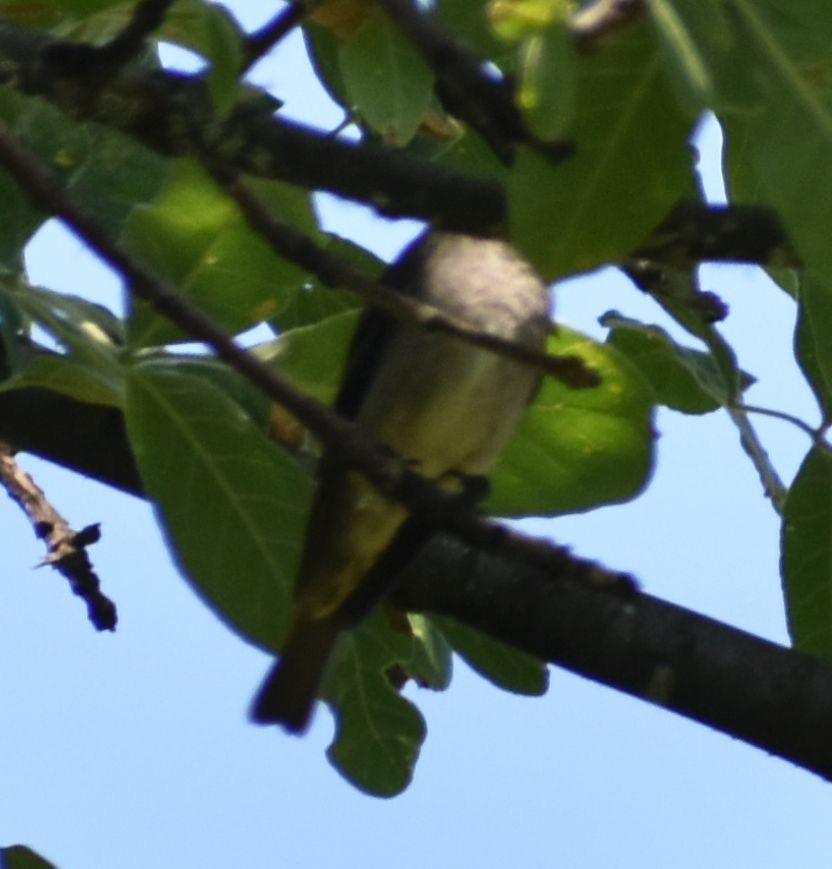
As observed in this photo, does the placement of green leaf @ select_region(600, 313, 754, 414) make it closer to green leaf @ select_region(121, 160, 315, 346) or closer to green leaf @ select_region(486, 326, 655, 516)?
green leaf @ select_region(486, 326, 655, 516)

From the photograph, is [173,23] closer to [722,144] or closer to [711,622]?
[722,144]

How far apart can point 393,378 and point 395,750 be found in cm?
54

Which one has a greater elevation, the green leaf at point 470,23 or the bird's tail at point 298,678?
the green leaf at point 470,23

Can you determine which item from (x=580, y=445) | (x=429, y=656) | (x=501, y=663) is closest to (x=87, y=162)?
(x=580, y=445)

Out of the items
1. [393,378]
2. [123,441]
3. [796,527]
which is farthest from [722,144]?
[393,378]

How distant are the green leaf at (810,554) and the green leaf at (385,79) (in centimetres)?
56

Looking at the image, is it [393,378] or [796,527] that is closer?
[796,527]

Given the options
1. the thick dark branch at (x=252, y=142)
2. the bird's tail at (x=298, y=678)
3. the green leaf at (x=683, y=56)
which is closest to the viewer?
the green leaf at (x=683, y=56)

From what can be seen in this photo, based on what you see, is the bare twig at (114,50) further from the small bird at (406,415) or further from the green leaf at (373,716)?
the green leaf at (373,716)

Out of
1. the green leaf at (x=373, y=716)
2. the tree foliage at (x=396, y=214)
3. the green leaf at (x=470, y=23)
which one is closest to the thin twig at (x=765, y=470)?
the tree foliage at (x=396, y=214)

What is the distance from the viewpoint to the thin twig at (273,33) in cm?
117

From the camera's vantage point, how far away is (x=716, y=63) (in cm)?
87

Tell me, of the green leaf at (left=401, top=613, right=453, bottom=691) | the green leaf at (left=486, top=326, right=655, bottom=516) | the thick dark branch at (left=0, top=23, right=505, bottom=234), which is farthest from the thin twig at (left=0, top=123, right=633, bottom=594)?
the green leaf at (left=401, top=613, right=453, bottom=691)

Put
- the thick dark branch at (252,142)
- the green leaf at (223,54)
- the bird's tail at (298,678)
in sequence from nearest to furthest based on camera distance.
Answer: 1. the green leaf at (223,54)
2. the thick dark branch at (252,142)
3. the bird's tail at (298,678)
